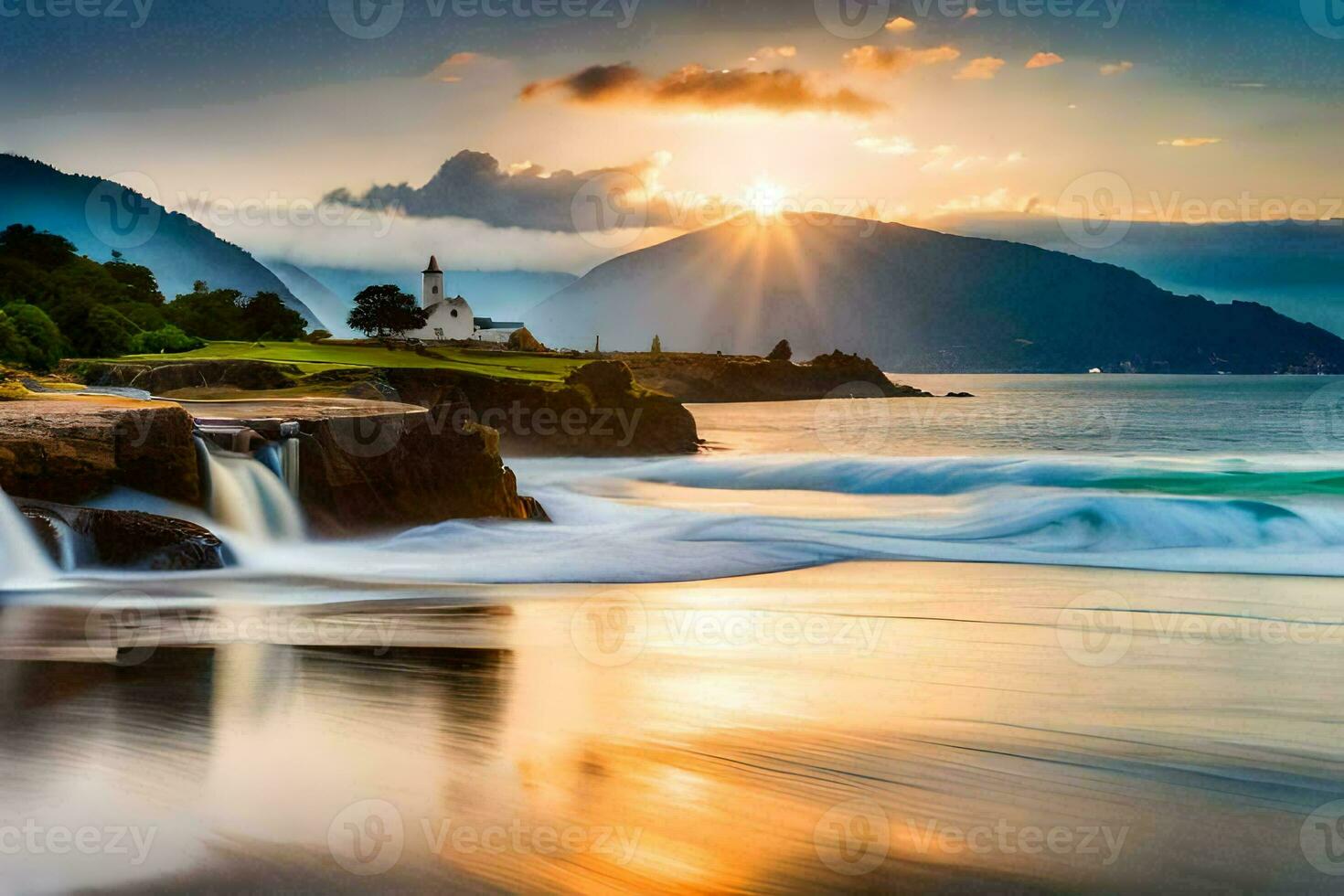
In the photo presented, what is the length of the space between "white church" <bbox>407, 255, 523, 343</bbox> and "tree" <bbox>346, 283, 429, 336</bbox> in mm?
21547

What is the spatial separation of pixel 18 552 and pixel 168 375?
1378 cm

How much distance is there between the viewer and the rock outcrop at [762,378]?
89.1m

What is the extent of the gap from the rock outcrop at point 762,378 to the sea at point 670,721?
73.3m

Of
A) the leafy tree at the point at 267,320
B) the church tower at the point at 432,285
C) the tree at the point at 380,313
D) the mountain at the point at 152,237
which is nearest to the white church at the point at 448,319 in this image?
the church tower at the point at 432,285

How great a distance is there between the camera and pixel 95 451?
12.1m

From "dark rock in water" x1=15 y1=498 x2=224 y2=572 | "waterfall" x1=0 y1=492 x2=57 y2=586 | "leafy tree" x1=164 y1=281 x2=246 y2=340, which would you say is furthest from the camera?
"leafy tree" x1=164 y1=281 x2=246 y2=340

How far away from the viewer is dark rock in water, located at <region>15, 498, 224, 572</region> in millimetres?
10852

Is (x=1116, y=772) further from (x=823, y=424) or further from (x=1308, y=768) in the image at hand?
(x=823, y=424)

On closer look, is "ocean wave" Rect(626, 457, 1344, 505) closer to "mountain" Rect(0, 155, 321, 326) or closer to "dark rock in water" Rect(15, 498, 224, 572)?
"dark rock in water" Rect(15, 498, 224, 572)

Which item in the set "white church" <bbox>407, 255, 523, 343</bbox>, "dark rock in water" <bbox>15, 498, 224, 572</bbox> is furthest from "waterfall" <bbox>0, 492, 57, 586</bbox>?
"white church" <bbox>407, 255, 523, 343</bbox>

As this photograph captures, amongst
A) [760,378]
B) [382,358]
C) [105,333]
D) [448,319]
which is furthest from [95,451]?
[760,378]

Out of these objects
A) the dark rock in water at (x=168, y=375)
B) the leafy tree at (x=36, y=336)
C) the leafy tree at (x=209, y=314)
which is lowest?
the dark rock in water at (x=168, y=375)

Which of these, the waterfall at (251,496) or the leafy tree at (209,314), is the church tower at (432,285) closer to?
the leafy tree at (209,314)

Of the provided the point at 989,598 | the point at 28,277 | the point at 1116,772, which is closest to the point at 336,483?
the point at 989,598
